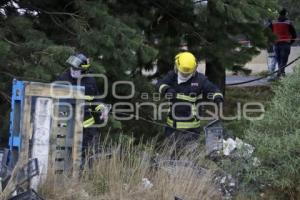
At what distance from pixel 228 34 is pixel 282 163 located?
16.4ft

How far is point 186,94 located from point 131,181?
1904 mm

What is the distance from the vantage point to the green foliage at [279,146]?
215 inches

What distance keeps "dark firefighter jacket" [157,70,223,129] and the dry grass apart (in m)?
1.23

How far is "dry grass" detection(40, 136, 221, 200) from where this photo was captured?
554 centimetres

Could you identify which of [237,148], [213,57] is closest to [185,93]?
[237,148]

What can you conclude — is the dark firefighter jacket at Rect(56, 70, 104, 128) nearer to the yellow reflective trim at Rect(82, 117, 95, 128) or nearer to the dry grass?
the yellow reflective trim at Rect(82, 117, 95, 128)

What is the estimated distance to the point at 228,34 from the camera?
33.6 feet

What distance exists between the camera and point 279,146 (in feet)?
18.0

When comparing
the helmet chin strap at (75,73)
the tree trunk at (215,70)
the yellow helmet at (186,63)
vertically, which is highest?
the tree trunk at (215,70)

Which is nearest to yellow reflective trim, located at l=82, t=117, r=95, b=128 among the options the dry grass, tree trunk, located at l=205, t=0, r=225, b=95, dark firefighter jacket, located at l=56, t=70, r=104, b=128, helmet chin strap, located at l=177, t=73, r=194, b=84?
dark firefighter jacket, located at l=56, t=70, r=104, b=128

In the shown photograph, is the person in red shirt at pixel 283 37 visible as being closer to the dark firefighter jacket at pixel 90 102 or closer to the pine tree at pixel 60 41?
the pine tree at pixel 60 41

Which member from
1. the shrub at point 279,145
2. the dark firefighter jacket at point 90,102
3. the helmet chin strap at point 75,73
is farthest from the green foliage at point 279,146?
the helmet chin strap at point 75,73

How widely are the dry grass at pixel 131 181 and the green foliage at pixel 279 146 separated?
516mm

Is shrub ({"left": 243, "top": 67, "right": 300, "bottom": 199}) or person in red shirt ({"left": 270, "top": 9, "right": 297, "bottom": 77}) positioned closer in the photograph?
shrub ({"left": 243, "top": 67, "right": 300, "bottom": 199})
